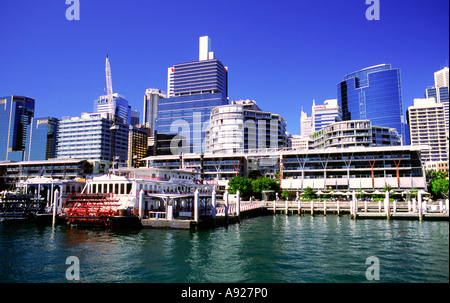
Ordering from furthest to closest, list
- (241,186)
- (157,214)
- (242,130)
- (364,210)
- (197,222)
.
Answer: (242,130) < (241,186) < (364,210) < (157,214) < (197,222)

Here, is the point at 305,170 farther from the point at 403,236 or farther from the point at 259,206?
the point at 403,236

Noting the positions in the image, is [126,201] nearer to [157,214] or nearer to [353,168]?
[157,214]

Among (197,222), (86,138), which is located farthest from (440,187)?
(86,138)

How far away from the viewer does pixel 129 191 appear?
50.3 m

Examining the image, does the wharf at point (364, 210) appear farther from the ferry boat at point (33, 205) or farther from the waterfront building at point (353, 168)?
the ferry boat at point (33, 205)

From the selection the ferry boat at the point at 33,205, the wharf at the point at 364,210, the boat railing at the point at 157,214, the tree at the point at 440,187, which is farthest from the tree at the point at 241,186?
the tree at the point at 440,187

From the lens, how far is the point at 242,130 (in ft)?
489

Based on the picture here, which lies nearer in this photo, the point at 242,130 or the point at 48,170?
the point at 48,170

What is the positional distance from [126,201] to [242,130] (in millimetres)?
104007

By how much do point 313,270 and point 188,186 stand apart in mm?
42942

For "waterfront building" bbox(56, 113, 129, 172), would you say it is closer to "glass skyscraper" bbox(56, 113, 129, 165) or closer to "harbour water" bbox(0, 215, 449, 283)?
"glass skyscraper" bbox(56, 113, 129, 165)

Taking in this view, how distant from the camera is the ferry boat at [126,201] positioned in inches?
1761
